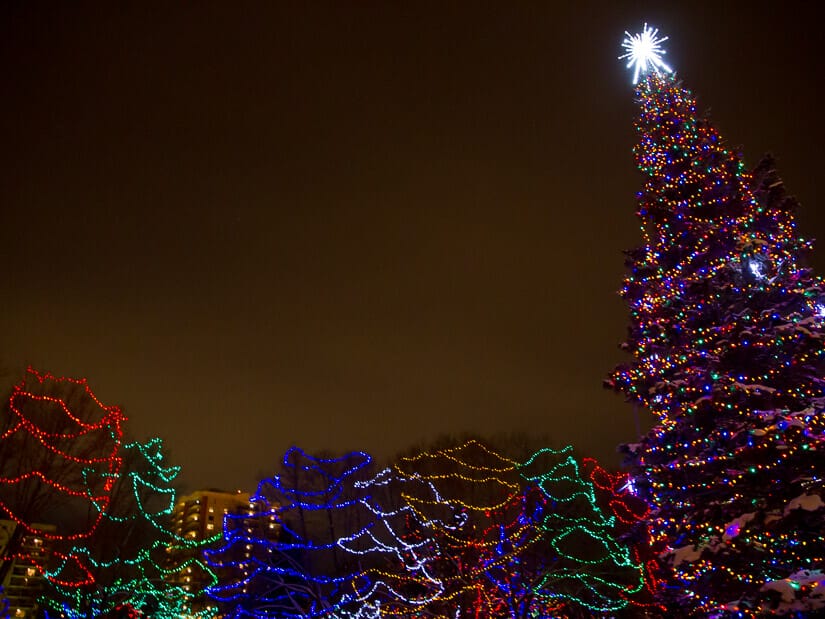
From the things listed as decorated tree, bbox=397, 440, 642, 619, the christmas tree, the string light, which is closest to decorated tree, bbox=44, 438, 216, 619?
the string light

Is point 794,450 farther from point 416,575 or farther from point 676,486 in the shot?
point 416,575

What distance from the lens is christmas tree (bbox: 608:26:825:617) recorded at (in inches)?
282

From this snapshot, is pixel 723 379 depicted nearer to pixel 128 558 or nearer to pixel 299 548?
pixel 299 548

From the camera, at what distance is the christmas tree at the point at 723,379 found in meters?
7.16

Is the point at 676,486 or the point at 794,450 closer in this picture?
the point at 794,450

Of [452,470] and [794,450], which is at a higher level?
[452,470]

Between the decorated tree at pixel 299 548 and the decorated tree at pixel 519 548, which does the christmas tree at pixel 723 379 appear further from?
the decorated tree at pixel 299 548

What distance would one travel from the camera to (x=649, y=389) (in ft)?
28.7

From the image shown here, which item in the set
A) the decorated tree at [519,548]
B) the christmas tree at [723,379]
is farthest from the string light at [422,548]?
the christmas tree at [723,379]

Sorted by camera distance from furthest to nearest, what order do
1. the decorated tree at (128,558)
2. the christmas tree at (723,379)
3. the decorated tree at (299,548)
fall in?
the decorated tree at (299,548)
the decorated tree at (128,558)
the christmas tree at (723,379)

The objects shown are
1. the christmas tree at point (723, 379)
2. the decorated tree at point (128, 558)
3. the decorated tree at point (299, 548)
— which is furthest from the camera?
the decorated tree at point (299, 548)

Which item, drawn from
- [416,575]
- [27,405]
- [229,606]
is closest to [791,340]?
[416,575]

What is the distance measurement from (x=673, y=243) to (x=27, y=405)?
12210 millimetres

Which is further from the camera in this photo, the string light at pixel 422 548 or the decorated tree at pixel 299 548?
the decorated tree at pixel 299 548
